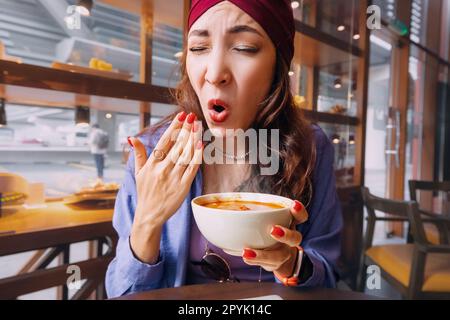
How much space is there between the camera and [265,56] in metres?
0.52

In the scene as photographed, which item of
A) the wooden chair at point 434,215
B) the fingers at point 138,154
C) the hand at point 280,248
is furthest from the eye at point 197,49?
the wooden chair at point 434,215

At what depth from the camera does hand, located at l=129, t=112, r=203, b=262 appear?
0.41 metres

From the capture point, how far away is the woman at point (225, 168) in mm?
413

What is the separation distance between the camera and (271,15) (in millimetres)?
498

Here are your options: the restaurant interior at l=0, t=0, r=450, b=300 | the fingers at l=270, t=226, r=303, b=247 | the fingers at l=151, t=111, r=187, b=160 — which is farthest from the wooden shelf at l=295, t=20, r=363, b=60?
the fingers at l=270, t=226, r=303, b=247

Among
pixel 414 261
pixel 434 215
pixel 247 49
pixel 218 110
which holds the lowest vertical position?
pixel 414 261

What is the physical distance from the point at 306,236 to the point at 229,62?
38 cm

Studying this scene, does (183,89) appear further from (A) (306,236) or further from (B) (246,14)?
(A) (306,236)

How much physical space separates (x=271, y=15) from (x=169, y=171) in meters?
0.32

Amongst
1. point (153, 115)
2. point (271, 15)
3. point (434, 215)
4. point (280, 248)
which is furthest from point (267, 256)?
point (434, 215)

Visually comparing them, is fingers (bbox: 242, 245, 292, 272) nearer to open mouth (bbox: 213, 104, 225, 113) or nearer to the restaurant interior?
open mouth (bbox: 213, 104, 225, 113)

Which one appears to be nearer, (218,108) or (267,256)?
(267,256)

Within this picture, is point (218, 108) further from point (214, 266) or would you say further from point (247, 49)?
point (214, 266)

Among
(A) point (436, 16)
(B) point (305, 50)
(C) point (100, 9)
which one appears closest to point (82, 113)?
(C) point (100, 9)
